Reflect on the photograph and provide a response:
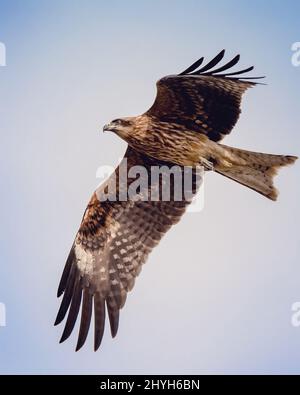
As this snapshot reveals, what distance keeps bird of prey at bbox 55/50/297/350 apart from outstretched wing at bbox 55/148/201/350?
1cm

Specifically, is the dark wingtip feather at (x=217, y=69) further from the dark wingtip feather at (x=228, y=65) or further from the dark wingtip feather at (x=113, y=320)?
the dark wingtip feather at (x=113, y=320)

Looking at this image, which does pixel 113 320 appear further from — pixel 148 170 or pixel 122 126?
pixel 122 126

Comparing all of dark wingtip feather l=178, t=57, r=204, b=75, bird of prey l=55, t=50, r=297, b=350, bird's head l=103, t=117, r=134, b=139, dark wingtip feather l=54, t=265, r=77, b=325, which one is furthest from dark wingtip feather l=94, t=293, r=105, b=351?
dark wingtip feather l=178, t=57, r=204, b=75

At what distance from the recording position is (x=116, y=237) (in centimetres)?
1033

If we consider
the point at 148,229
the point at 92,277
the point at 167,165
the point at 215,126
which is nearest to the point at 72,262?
the point at 92,277

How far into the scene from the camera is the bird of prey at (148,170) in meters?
9.09

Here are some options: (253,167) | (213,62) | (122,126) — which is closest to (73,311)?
(122,126)

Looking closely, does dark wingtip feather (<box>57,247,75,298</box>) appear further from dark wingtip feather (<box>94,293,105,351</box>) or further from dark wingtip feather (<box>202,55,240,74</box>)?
dark wingtip feather (<box>202,55,240,74</box>)

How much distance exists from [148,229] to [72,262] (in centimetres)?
103

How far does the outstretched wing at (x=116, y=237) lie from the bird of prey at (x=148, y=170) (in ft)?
0.04

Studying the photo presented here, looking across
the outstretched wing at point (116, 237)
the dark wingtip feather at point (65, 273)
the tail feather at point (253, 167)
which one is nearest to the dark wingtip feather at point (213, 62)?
the tail feather at point (253, 167)

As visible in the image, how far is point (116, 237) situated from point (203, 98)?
87.8 inches
